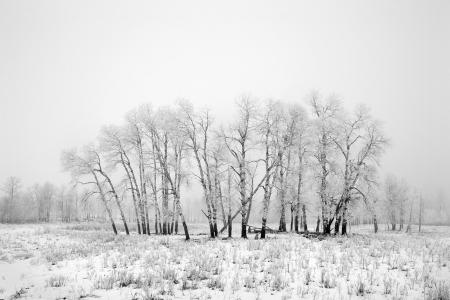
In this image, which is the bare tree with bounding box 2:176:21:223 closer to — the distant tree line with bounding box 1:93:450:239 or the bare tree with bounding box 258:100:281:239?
the distant tree line with bounding box 1:93:450:239

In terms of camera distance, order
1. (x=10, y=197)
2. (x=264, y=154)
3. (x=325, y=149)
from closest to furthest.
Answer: (x=264, y=154) → (x=325, y=149) → (x=10, y=197)

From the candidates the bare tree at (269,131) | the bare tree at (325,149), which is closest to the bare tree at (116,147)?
the bare tree at (269,131)

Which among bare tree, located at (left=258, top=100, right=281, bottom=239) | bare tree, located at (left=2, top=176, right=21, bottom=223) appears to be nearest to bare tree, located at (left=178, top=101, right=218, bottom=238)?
bare tree, located at (left=258, top=100, right=281, bottom=239)

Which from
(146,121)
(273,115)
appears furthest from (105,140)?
(273,115)

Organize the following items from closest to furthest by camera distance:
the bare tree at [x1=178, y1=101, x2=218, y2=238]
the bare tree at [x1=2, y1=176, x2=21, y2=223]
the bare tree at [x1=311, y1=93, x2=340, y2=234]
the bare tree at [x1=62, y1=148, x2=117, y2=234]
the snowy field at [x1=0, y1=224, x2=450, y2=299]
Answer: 1. the snowy field at [x1=0, y1=224, x2=450, y2=299]
2. the bare tree at [x1=178, y1=101, x2=218, y2=238]
3. the bare tree at [x1=311, y1=93, x2=340, y2=234]
4. the bare tree at [x1=62, y1=148, x2=117, y2=234]
5. the bare tree at [x1=2, y1=176, x2=21, y2=223]

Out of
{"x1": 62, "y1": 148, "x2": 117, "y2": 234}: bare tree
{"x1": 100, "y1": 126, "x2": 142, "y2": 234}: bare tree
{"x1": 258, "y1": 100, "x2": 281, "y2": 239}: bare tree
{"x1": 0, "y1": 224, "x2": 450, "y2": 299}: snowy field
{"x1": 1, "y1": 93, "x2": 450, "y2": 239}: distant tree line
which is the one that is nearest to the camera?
{"x1": 0, "y1": 224, "x2": 450, "y2": 299}: snowy field

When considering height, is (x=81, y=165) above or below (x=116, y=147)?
below

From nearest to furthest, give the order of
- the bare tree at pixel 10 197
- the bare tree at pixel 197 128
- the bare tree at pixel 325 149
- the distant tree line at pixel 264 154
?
the distant tree line at pixel 264 154, the bare tree at pixel 197 128, the bare tree at pixel 325 149, the bare tree at pixel 10 197

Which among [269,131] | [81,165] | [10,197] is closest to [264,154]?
[269,131]

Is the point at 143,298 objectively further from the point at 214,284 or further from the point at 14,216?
the point at 14,216

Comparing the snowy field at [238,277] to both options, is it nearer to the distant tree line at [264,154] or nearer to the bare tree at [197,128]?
the distant tree line at [264,154]

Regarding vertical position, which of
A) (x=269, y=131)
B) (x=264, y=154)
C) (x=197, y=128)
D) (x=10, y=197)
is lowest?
(x=10, y=197)

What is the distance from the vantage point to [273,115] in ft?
65.2

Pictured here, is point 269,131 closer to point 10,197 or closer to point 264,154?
point 264,154
